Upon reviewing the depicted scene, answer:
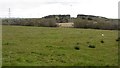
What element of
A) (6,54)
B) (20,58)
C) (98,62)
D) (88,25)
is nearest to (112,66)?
(98,62)

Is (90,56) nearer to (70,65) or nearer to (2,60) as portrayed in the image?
(70,65)

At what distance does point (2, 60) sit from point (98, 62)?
796cm

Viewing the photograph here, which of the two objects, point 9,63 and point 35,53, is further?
point 35,53

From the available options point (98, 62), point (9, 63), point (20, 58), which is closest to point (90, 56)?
point (98, 62)

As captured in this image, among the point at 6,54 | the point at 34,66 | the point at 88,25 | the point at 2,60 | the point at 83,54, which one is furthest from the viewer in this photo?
the point at 88,25

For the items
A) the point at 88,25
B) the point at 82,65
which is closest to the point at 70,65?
the point at 82,65

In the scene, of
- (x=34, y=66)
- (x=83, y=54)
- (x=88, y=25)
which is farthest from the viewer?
(x=88, y=25)

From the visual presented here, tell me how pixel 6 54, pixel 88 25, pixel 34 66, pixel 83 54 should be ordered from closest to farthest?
1. pixel 34 66
2. pixel 6 54
3. pixel 83 54
4. pixel 88 25

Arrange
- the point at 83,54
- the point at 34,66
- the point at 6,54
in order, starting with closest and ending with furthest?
the point at 34,66
the point at 6,54
the point at 83,54

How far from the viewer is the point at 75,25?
9575 cm

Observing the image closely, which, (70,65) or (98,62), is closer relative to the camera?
(70,65)

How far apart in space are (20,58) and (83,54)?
686 cm

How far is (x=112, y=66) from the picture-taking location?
22500 mm

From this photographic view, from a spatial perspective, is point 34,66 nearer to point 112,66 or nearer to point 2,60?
point 2,60
